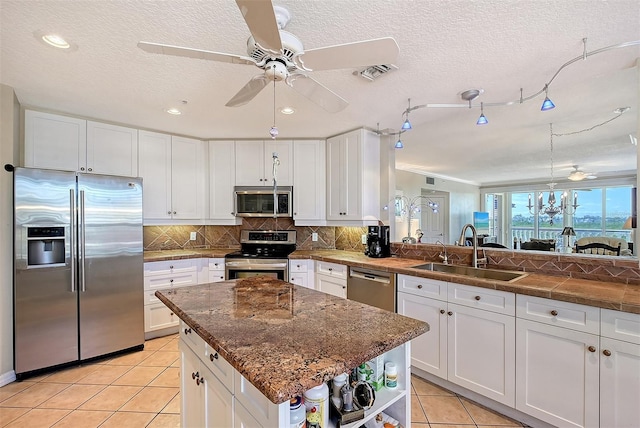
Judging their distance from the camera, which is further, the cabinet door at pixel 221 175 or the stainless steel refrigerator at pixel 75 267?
the cabinet door at pixel 221 175

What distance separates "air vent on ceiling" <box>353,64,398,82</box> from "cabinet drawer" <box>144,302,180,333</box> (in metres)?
2.97

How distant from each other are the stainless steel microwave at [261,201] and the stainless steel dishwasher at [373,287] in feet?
4.16

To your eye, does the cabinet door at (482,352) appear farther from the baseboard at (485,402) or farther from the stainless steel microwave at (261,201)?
the stainless steel microwave at (261,201)

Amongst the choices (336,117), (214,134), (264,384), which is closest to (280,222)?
(214,134)

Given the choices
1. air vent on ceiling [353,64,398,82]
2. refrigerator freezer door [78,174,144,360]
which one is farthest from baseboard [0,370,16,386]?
air vent on ceiling [353,64,398,82]

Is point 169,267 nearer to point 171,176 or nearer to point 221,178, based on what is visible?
point 171,176

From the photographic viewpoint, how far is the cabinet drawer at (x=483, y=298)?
1.88 meters

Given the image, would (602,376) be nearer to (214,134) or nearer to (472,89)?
(472,89)

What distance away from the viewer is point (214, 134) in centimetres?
353

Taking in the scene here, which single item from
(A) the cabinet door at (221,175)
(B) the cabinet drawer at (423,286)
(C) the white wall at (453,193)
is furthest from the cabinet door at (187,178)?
(C) the white wall at (453,193)

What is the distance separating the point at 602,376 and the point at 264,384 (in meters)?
1.92

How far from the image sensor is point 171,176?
3479 mm

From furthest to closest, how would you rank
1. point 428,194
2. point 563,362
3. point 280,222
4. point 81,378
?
point 428,194
point 280,222
point 81,378
point 563,362

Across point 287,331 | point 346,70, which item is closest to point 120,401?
point 287,331
